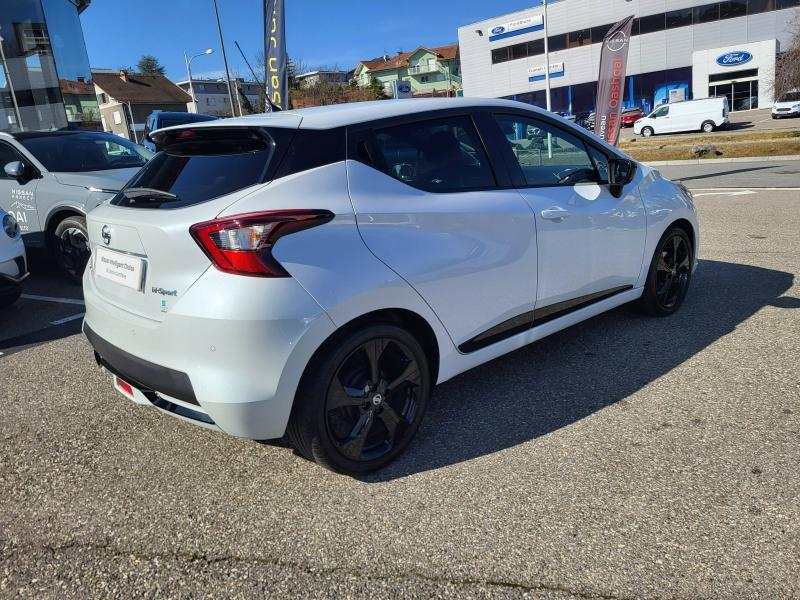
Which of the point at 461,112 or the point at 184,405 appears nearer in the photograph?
the point at 184,405

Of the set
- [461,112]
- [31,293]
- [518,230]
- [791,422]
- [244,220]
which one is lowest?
[791,422]

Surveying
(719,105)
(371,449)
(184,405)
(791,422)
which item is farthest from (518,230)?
(719,105)

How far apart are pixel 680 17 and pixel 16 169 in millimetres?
54894

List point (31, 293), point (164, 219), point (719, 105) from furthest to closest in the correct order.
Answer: point (719, 105), point (31, 293), point (164, 219)

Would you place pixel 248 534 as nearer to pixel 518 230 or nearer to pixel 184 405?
pixel 184 405

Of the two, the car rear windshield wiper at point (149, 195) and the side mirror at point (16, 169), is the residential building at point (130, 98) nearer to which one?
the side mirror at point (16, 169)

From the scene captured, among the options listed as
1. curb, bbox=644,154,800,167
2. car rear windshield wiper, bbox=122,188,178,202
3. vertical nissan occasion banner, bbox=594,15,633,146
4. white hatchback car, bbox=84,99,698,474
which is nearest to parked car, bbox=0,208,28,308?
white hatchback car, bbox=84,99,698,474

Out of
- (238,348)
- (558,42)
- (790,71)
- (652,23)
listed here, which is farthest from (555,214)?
(558,42)

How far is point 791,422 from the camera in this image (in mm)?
3018

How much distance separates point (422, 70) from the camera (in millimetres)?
92688

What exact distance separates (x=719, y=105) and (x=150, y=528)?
1561 inches

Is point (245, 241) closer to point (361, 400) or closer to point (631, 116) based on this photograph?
point (361, 400)

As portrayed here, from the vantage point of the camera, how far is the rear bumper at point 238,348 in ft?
7.68

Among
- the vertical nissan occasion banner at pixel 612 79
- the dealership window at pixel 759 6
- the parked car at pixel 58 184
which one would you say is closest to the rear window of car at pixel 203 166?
the parked car at pixel 58 184
